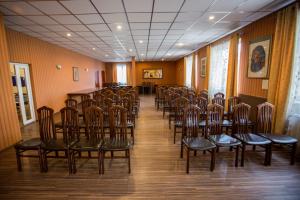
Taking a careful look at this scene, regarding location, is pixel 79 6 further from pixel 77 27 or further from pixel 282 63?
pixel 282 63

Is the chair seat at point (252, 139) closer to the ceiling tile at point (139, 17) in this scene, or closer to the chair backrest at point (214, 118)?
the chair backrest at point (214, 118)

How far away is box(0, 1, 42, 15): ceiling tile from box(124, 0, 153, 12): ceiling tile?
73.2 inches

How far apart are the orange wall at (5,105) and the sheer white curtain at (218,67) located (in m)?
6.41

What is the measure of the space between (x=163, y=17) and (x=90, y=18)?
66.9 inches

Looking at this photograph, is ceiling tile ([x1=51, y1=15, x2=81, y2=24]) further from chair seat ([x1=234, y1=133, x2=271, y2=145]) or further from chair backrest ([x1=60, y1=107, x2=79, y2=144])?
chair seat ([x1=234, y1=133, x2=271, y2=145])

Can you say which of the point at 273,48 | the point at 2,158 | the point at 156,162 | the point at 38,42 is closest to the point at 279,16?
the point at 273,48

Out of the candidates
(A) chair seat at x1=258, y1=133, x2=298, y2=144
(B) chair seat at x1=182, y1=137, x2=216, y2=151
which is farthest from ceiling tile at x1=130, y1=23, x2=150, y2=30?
(A) chair seat at x1=258, y1=133, x2=298, y2=144

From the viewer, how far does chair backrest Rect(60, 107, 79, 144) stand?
278 cm

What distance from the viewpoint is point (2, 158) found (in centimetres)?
316

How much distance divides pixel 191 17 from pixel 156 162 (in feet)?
10.9

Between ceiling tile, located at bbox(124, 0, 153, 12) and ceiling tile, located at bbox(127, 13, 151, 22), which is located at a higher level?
ceiling tile, located at bbox(127, 13, 151, 22)

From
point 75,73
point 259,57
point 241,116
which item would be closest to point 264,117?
point 241,116

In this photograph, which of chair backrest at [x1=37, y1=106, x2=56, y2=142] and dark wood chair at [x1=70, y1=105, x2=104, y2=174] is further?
chair backrest at [x1=37, y1=106, x2=56, y2=142]

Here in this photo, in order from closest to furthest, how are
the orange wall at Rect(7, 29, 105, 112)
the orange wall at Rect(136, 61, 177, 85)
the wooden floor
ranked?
the wooden floor → the orange wall at Rect(7, 29, 105, 112) → the orange wall at Rect(136, 61, 177, 85)
